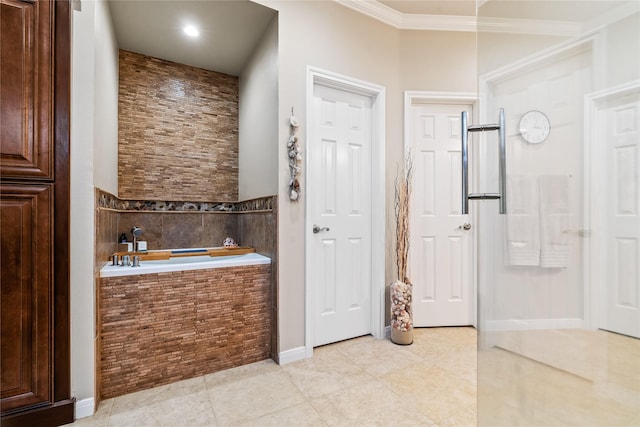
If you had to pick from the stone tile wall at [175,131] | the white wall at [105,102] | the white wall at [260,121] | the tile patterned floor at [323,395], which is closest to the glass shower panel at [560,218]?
the tile patterned floor at [323,395]

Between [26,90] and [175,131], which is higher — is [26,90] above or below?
below

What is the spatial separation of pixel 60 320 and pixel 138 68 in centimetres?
227

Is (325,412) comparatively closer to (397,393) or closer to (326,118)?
(397,393)

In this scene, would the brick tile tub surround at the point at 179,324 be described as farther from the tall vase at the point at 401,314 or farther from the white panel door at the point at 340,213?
the tall vase at the point at 401,314

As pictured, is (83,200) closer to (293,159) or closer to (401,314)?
(293,159)

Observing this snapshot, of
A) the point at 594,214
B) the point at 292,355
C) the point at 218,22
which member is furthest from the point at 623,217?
the point at 218,22

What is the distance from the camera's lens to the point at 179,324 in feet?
6.24

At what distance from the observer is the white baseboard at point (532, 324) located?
87 centimetres

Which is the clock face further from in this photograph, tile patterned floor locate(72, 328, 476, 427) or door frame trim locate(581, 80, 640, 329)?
tile patterned floor locate(72, 328, 476, 427)

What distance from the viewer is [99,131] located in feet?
5.82

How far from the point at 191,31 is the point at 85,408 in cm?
264

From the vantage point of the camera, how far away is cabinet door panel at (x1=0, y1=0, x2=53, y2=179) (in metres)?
1.43

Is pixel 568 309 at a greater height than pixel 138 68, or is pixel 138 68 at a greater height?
pixel 138 68

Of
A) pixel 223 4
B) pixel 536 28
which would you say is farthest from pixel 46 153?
pixel 536 28
